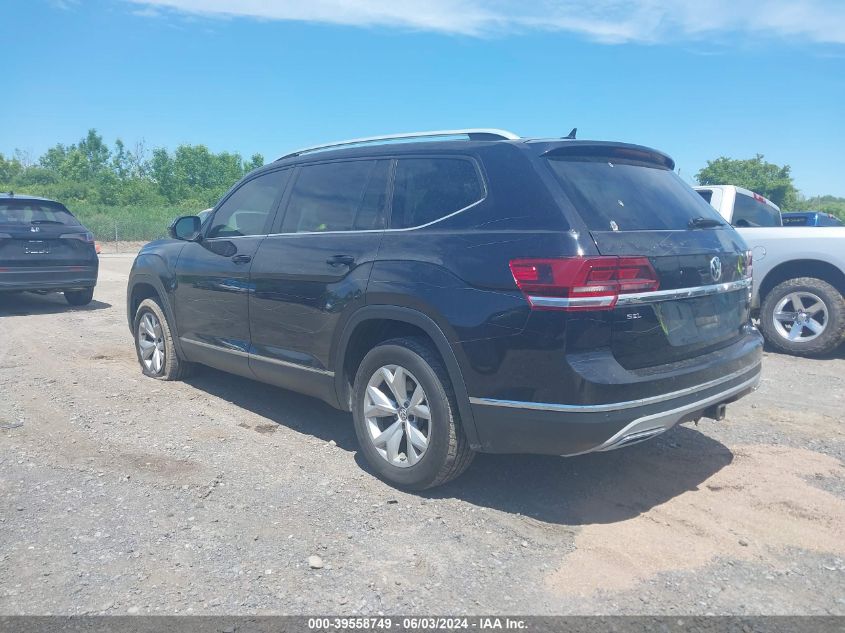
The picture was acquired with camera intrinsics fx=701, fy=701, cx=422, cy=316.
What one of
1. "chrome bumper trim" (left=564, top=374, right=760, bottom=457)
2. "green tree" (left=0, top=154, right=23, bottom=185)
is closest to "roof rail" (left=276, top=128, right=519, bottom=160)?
"chrome bumper trim" (left=564, top=374, right=760, bottom=457)

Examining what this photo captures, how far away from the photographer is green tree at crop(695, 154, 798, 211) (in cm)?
4712

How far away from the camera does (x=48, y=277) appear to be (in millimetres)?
10469

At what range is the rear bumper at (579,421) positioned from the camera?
10.5 ft

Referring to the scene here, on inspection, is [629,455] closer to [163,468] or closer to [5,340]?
[163,468]

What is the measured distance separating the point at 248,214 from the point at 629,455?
3.21 metres

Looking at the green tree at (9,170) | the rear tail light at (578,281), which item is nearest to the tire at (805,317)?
the rear tail light at (578,281)

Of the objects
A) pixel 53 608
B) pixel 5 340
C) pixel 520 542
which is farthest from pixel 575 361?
pixel 5 340

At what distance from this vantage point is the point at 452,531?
3479 millimetres

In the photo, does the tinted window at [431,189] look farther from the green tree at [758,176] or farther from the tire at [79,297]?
the green tree at [758,176]

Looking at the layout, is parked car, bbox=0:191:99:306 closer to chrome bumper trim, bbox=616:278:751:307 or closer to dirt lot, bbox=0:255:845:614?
dirt lot, bbox=0:255:845:614

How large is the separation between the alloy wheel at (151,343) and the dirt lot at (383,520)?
2.42 ft

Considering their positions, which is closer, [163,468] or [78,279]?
[163,468]

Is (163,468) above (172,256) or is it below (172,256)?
below

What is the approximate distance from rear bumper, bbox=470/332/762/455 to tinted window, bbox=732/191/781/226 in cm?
537
